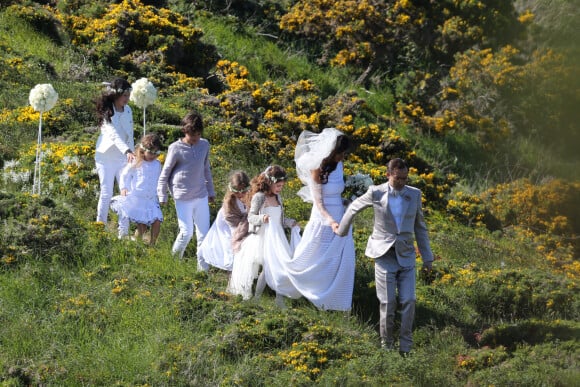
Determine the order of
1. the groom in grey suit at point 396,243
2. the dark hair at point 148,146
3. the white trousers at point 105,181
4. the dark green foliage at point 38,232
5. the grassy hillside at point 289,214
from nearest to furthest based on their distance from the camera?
1. the grassy hillside at point 289,214
2. the groom in grey suit at point 396,243
3. the dark green foliage at point 38,232
4. the dark hair at point 148,146
5. the white trousers at point 105,181

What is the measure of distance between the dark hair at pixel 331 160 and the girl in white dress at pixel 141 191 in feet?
7.12

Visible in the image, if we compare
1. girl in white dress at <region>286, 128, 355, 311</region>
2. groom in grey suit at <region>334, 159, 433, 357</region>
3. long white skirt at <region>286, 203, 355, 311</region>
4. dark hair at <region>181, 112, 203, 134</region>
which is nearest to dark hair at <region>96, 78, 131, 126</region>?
dark hair at <region>181, 112, 203, 134</region>

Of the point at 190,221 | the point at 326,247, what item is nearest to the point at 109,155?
the point at 190,221

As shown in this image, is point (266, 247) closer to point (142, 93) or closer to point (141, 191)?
point (141, 191)

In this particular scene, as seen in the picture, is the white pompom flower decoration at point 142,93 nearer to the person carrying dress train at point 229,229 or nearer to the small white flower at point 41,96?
the small white flower at point 41,96

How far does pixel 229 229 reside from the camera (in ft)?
34.0

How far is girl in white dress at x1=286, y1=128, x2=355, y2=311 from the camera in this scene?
9.59 metres

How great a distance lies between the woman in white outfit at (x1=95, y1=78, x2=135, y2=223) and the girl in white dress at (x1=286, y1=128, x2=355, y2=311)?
8.05 feet

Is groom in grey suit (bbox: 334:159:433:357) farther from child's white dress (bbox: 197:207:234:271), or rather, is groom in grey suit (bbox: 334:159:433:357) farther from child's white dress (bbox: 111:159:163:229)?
child's white dress (bbox: 111:159:163:229)

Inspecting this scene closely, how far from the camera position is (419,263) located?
38.9ft

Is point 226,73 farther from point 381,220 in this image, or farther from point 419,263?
point 381,220

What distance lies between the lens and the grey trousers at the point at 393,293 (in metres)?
8.86

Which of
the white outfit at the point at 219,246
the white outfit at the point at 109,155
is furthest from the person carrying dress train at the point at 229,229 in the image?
the white outfit at the point at 109,155

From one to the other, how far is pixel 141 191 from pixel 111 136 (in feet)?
2.33
